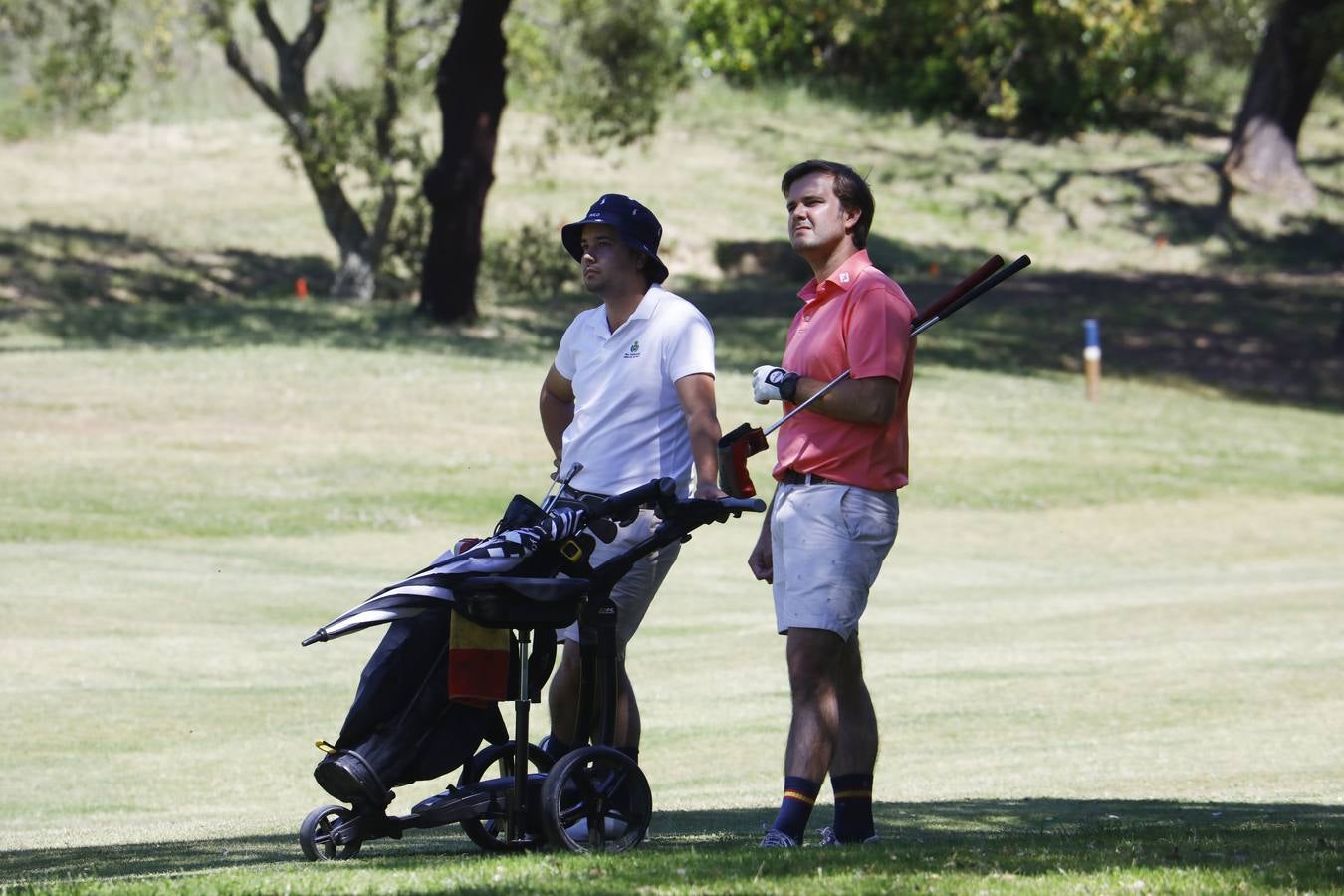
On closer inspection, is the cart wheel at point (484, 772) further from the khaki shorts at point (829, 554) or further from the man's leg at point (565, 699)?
the khaki shorts at point (829, 554)

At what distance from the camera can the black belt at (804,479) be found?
271 inches

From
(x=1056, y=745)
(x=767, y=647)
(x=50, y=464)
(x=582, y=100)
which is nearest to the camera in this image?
(x=1056, y=745)

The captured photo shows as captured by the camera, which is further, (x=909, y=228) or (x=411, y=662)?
(x=909, y=228)

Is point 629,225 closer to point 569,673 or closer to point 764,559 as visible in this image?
point 764,559

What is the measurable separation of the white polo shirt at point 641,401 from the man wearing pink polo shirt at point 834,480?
0.34 metres

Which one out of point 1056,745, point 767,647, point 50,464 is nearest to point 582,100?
point 50,464

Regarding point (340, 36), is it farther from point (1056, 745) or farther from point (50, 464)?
point (1056, 745)

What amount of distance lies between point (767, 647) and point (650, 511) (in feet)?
25.6

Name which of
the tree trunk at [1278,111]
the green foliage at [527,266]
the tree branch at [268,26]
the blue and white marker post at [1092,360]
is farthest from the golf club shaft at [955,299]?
the tree trunk at [1278,111]

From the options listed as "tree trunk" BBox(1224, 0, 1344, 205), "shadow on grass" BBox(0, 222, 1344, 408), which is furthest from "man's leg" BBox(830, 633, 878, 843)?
"tree trunk" BBox(1224, 0, 1344, 205)

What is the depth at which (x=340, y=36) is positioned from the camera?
6144cm

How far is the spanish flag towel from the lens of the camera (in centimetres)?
623

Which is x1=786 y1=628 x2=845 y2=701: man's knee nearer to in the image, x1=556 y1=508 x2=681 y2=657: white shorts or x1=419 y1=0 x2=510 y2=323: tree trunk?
x1=556 y1=508 x2=681 y2=657: white shorts

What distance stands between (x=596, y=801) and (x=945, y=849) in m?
1.09
